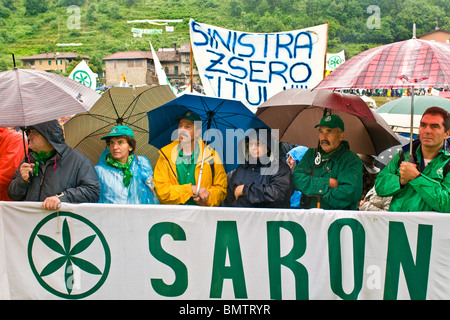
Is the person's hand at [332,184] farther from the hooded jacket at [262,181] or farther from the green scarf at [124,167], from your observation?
the green scarf at [124,167]

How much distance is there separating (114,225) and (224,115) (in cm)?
150

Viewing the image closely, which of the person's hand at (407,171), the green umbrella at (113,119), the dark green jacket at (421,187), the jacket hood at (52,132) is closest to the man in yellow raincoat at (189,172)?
the jacket hood at (52,132)

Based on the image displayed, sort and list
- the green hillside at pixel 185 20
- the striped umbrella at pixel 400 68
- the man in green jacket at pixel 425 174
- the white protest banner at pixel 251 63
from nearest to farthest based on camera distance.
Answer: the striped umbrella at pixel 400 68, the man in green jacket at pixel 425 174, the white protest banner at pixel 251 63, the green hillside at pixel 185 20

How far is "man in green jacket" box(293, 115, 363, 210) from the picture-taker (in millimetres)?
3625

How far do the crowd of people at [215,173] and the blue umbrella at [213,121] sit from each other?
12cm

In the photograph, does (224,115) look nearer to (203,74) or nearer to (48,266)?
(203,74)

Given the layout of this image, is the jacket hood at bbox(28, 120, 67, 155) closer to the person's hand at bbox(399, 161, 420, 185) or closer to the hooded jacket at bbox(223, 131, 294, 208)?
the hooded jacket at bbox(223, 131, 294, 208)

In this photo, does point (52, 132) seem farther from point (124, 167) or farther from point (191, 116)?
point (191, 116)

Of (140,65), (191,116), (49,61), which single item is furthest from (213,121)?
(49,61)

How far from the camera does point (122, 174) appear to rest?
378 cm

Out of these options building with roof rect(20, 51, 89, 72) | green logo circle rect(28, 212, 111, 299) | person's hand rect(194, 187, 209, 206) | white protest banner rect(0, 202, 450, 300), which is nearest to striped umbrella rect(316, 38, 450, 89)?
white protest banner rect(0, 202, 450, 300)

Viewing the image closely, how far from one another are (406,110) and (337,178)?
114 inches

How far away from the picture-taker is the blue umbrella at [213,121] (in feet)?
12.9
